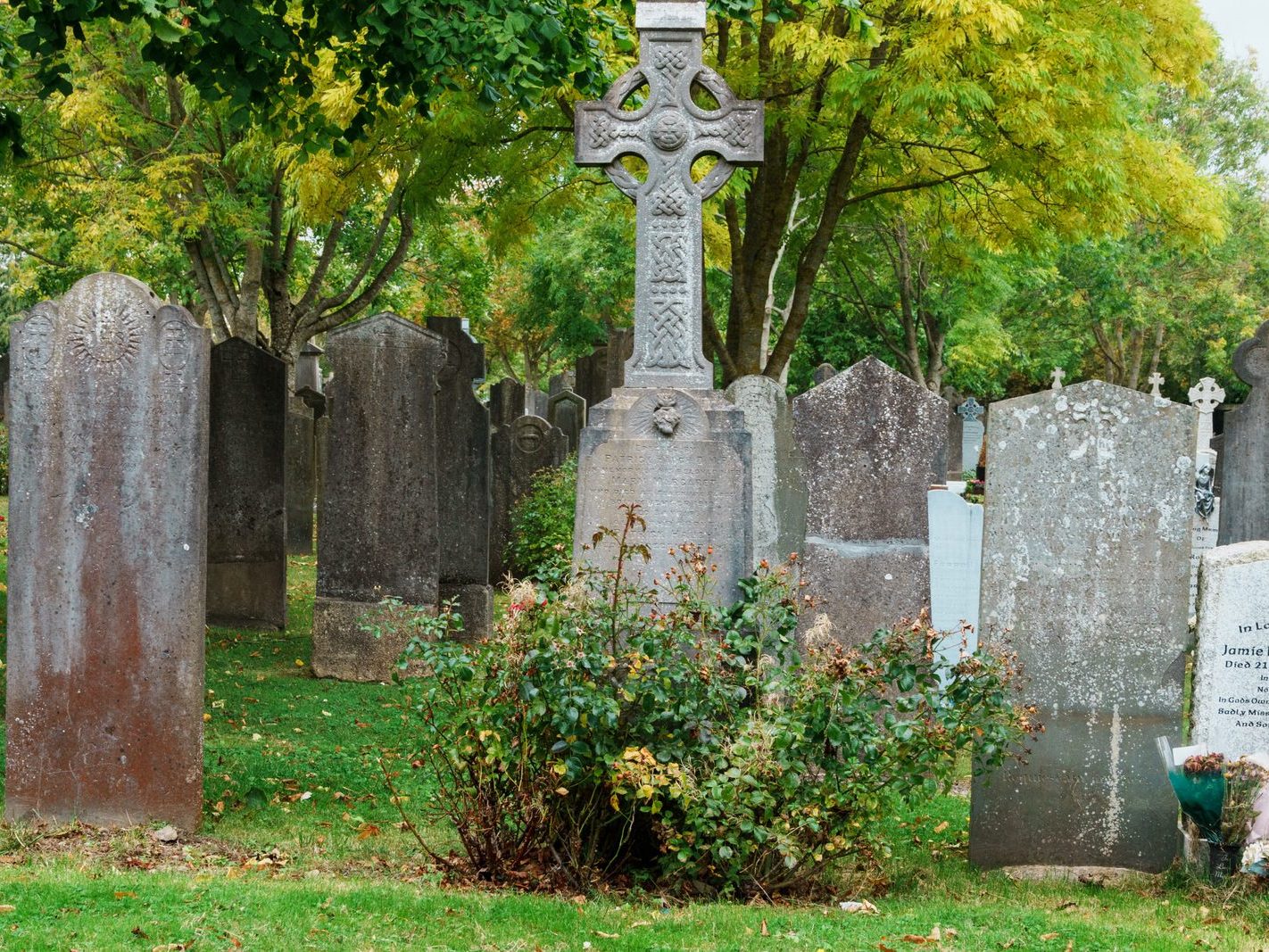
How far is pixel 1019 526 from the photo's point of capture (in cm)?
693

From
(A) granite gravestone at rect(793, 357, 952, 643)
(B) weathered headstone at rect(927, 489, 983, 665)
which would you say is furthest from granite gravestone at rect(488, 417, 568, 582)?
(A) granite gravestone at rect(793, 357, 952, 643)

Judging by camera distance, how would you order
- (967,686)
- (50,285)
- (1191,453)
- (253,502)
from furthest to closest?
(50,285)
(253,502)
(1191,453)
(967,686)

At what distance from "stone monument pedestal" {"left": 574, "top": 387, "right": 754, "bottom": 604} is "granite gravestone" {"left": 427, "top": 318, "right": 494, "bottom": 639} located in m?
5.84

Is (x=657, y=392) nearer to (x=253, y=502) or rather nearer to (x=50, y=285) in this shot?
(x=253, y=502)

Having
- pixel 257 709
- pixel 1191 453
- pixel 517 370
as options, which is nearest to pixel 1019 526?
pixel 1191 453

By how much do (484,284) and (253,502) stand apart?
1353cm

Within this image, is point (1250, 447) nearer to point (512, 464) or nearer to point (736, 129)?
point (736, 129)

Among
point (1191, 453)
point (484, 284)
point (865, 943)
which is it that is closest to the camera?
point (865, 943)

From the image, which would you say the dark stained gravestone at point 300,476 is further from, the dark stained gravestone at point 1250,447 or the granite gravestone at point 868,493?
the dark stained gravestone at point 1250,447

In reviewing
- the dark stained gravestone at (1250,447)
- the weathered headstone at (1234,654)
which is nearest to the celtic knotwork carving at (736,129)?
the weathered headstone at (1234,654)

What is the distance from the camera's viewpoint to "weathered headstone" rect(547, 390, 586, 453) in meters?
24.3

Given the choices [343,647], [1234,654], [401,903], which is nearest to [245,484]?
[343,647]

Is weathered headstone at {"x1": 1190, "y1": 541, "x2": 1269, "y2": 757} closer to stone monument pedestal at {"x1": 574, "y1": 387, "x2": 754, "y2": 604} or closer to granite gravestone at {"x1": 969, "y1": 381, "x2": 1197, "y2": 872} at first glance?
granite gravestone at {"x1": 969, "y1": 381, "x2": 1197, "y2": 872}

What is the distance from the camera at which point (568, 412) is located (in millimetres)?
24656
